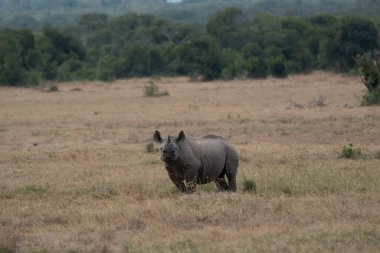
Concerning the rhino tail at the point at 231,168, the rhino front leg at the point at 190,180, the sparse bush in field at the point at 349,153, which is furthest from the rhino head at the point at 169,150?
the sparse bush in field at the point at 349,153

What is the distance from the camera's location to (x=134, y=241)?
27.7ft

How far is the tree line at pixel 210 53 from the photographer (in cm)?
5266

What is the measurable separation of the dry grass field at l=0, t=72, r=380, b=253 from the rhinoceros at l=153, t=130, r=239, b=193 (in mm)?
300

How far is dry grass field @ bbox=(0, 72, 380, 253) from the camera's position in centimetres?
848

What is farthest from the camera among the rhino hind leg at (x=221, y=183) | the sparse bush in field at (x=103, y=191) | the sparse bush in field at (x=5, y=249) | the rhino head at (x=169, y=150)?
the rhino hind leg at (x=221, y=183)

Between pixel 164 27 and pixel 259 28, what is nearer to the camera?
pixel 259 28

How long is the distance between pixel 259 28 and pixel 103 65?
57.5 ft

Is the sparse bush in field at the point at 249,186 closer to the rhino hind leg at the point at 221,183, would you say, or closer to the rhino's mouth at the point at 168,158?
the rhino hind leg at the point at 221,183

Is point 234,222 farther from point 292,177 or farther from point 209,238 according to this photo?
point 292,177

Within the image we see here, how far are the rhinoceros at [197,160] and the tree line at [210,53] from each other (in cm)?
3932

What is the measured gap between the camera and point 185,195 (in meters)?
10.9

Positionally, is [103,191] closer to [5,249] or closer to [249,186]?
[249,186]

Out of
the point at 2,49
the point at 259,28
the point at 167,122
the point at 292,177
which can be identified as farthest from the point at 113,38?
the point at 292,177

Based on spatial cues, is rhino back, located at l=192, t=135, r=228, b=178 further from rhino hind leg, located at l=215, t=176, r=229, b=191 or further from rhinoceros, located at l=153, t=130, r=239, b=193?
rhino hind leg, located at l=215, t=176, r=229, b=191
